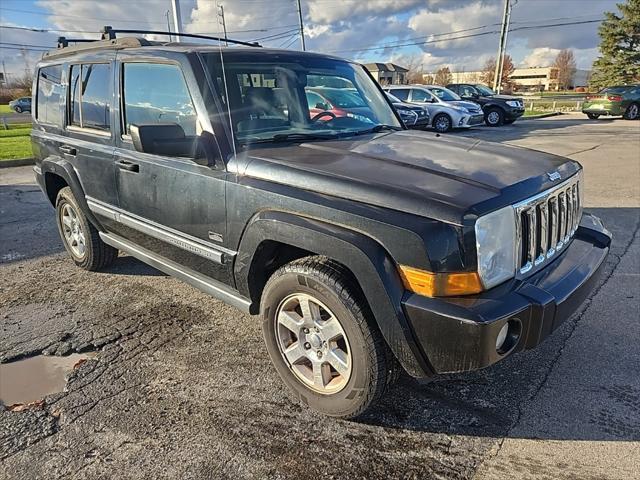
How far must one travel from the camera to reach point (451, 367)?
2139 millimetres

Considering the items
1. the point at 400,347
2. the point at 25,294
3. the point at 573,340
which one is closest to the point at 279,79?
the point at 400,347

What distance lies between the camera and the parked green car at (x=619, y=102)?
69.3ft

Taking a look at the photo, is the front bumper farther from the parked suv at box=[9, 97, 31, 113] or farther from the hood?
the parked suv at box=[9, 97, 31, 113]

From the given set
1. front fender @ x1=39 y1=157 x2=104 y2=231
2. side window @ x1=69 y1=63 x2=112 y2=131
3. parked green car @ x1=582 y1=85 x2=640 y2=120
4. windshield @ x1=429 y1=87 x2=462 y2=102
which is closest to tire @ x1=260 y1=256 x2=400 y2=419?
side window @ x1=69 y1=63 x2=112 y2=131

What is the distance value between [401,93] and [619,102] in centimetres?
1058

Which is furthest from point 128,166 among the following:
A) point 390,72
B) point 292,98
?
point 390,72

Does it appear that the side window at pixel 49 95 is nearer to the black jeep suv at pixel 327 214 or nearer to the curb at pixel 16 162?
the black jeep suv at pixel 327 214

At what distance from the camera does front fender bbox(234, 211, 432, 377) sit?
2.14 metres

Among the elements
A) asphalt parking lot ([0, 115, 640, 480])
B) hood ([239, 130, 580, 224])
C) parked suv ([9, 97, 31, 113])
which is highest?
parked suv ([9, 97, 31, 113])

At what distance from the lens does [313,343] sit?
2.61 m

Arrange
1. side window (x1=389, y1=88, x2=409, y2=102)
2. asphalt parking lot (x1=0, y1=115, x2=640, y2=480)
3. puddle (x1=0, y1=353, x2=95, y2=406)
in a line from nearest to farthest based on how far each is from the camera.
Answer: asphalt parking lot (x1=0, y1=115, x2=640, y2=480) < puddle (x1=0, y1=353, x2=95, y2=406) < side window (x1=389, y1=88, x2=409, y2=102)

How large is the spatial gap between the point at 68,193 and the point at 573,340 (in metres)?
4.46

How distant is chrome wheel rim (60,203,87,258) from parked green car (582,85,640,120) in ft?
76.4

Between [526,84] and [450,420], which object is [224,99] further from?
[526,84]
